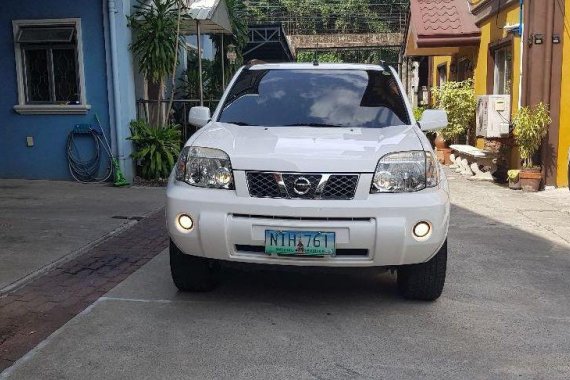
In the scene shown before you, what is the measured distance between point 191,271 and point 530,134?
6.93m

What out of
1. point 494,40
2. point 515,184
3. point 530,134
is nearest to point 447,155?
point 494,40

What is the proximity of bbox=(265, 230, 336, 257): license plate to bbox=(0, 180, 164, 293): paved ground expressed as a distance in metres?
2.22

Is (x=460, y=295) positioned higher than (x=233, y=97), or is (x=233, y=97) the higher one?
(x=233, y=97)

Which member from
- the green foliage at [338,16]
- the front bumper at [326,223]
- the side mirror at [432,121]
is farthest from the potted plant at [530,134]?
the green foliage at [338,16]

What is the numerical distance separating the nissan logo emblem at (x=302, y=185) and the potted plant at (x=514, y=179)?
694 cm

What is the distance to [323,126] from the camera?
4.33 m

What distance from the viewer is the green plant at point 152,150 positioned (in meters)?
9.59

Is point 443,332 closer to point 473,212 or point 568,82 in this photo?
point 473,212

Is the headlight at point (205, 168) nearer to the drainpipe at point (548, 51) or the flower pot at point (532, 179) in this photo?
the flower pot at point (532, 179)

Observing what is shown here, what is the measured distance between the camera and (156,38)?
31.4ft

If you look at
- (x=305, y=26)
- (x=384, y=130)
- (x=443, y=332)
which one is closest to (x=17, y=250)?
(x=384, y=130)

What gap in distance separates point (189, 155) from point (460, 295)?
2.24 m

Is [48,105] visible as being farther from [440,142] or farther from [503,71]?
[440,142]

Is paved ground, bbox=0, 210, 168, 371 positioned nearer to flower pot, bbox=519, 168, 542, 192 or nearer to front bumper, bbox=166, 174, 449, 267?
front bumper, bbox=166, 174, 449, 267
